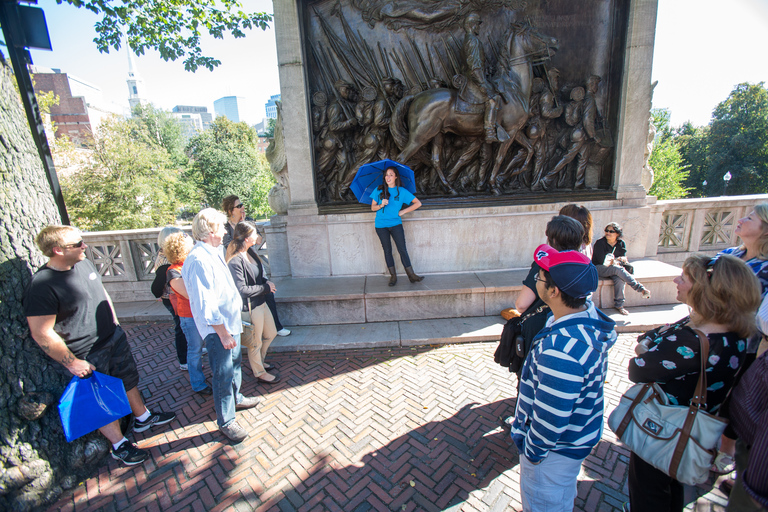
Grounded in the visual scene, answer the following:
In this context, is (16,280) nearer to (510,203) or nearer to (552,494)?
(552,494)

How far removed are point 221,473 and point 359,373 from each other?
1.76 m

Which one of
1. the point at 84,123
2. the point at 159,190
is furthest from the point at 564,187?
the point at 84,123

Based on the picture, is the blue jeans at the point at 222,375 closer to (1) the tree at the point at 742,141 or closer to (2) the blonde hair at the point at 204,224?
(2) the blonde hair at the point at 204,224

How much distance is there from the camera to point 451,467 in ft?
9.09

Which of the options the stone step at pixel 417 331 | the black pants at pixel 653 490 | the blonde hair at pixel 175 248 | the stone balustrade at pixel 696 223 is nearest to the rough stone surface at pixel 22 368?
the blonde hair at pixel 175 248

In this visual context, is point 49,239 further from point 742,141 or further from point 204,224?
point 742,141

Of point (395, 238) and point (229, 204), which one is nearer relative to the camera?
point (229, 204)

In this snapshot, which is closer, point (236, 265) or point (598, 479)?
point (598, 479)

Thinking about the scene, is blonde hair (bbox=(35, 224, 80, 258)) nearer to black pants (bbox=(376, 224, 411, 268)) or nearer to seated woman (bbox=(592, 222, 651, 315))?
black pants (bbox=(376, 224, 411, 268))

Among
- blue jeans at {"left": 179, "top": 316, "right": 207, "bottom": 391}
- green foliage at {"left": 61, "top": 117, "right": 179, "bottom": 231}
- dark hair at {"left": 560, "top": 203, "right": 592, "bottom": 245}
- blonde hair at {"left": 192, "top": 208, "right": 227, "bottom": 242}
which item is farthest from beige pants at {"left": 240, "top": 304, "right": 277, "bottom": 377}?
green foliage at {"left": 61, "top": 117, "right": 179, "bottom": 231}

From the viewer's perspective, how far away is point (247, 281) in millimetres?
3650

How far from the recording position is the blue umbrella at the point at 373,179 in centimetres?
532

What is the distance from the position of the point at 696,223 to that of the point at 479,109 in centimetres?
475

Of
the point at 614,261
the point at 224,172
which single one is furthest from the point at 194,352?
the point at 224,172
